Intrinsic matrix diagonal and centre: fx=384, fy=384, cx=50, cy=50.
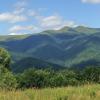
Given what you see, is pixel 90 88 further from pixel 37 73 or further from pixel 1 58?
pixel 37 73

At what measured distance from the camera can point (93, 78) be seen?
58.4ft

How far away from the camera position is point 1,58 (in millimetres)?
44594

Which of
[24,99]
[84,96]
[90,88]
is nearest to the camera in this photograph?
[24,99]

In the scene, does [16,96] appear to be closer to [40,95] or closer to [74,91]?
[40,95]

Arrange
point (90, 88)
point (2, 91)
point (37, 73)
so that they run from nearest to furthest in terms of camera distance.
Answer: point (2, 91) < point (90, 88) < point (37, 73)

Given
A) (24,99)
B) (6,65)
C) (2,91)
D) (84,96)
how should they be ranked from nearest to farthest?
(24,99) → (84,96) → (2,91) → (6,65)

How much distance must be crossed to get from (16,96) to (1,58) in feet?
110

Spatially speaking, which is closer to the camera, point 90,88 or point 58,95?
point 58,95

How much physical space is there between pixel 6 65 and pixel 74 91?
36.0 meters

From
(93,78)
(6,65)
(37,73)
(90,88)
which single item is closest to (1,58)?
(6,65)

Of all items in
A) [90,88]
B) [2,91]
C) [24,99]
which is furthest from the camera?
[90,88]

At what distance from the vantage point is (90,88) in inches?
556

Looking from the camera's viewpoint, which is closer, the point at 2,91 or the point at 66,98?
the point at 66,98

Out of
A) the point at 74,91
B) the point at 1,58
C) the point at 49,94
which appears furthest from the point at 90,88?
the point at 1,58
